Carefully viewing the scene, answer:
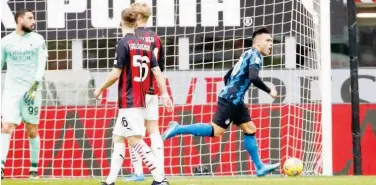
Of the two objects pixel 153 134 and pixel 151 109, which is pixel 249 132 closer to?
pixel 151 109

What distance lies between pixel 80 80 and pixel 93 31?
2.27 feet

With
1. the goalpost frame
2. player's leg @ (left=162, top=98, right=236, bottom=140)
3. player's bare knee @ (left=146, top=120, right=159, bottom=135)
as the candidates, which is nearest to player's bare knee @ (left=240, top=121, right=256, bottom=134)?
player's leg @ (left=162, top=98, right=236, bottom=140)

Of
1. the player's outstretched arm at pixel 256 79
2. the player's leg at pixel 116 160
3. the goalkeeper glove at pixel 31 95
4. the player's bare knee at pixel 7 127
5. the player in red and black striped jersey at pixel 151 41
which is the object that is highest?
the player in red and black striped jersey at pixel 151 41

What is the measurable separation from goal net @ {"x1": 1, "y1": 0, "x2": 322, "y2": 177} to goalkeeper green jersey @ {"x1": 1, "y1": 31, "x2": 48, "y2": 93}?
2.90 meters

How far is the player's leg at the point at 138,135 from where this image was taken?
30.1 ft

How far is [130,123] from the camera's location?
362 inches

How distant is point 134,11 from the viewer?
9.45 meters

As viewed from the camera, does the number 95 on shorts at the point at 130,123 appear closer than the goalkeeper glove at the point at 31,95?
Yes

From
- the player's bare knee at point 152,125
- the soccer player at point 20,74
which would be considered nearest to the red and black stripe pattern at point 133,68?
the player's bare knee at point 152,125

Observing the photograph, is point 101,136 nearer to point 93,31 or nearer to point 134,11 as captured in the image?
point 93,31

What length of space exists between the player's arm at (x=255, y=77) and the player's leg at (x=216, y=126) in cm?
53

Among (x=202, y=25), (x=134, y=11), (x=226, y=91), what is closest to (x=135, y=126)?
(x=134, y=11)

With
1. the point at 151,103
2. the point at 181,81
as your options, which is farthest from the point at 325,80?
the point at 151,103

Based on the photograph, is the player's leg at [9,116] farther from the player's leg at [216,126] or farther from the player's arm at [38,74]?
the player's leg at [216,126]
